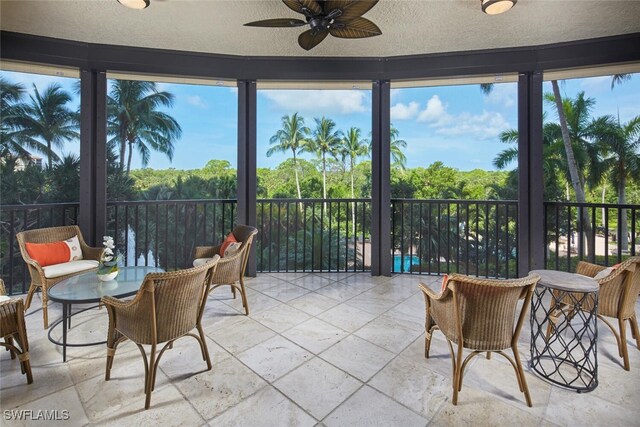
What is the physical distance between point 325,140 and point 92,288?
527 inches

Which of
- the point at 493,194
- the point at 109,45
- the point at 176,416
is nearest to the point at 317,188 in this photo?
the point at 493,194

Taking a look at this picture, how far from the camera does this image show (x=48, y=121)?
939 cm

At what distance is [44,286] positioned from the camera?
9.14 ft

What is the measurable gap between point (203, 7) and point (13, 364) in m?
3.30

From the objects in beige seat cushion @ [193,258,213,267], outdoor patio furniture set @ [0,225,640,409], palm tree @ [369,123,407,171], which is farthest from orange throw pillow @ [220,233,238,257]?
palm tree @ [369,123,407,171]

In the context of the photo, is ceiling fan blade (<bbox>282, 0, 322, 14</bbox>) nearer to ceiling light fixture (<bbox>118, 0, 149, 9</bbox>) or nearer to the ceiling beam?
ceiling light fixture (<bbox>118, 0, 149, 9</bbox>)

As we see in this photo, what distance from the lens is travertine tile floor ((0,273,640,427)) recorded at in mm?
1682

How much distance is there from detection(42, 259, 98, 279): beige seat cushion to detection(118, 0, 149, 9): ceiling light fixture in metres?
2.52

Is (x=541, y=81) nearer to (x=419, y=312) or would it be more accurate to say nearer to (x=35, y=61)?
(x=419, y=312)

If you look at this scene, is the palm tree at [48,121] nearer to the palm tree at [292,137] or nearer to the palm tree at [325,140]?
the palm tree at [292,137]

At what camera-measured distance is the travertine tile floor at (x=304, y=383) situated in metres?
1.68

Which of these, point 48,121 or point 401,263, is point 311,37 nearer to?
point 401,263

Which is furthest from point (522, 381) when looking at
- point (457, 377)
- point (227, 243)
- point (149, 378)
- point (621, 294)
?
point (227, 243)

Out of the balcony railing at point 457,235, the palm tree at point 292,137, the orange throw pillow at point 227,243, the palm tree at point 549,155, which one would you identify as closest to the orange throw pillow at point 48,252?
the orange throw pillow at point 227,243
